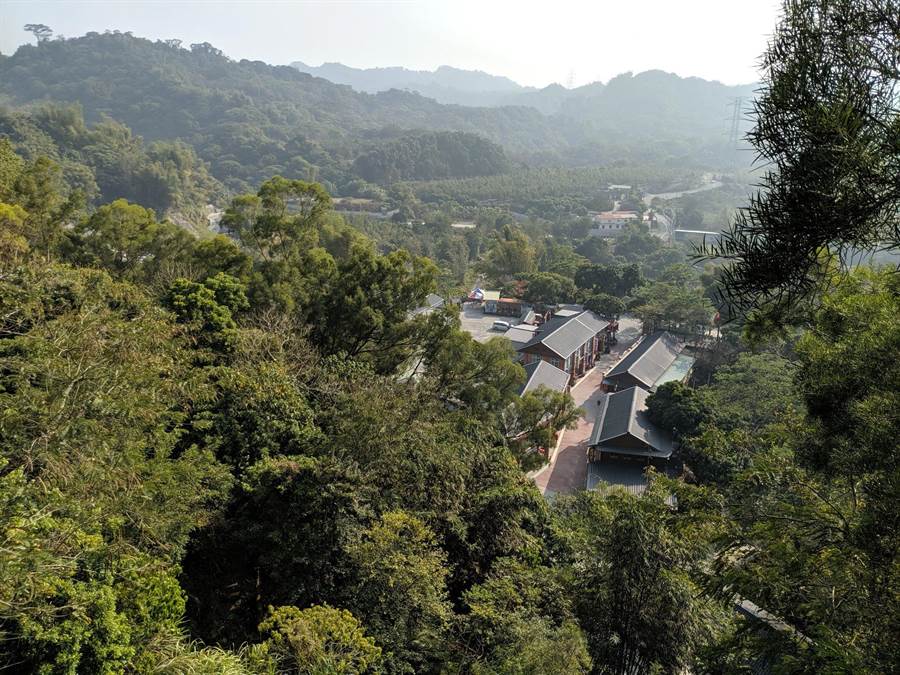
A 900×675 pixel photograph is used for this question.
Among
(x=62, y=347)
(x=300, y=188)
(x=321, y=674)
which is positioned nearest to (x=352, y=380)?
(x=62, y=347)

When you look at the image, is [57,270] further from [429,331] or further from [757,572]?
[757,572]

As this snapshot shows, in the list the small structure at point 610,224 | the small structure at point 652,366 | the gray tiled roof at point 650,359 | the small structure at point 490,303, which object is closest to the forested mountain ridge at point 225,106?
the small structure at point 610,224

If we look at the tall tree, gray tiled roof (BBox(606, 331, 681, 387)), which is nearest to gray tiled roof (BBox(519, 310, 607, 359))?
gray tiled roof (BBox(606, 331, 681, 387))

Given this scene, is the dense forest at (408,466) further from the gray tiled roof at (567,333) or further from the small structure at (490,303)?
the small structure at (490,303)

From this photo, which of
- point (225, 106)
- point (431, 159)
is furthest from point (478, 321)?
point (225, 106)

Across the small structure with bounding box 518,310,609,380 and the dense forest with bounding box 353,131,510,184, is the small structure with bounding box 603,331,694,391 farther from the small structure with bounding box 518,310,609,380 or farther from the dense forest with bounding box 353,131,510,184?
the dense forest with bounding box 353,131,510,184

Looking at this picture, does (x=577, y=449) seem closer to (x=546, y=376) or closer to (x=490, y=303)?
(x=546, y=376)
